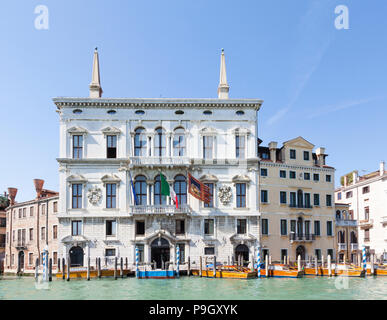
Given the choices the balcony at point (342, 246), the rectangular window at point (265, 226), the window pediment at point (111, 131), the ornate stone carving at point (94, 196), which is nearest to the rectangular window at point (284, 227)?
the rectangular window at point (265, 226)

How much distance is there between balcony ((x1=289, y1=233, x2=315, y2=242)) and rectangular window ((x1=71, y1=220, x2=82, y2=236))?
16.1 meters

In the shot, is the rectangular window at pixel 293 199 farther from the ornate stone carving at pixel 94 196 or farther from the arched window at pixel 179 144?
the ornate stone carving at pixel 94 196

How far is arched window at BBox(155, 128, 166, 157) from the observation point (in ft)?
115

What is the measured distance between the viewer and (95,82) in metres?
36.2

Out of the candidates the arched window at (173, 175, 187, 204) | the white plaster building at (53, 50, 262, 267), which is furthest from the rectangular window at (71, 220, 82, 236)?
the arched window at (173, 175, 187, 204)

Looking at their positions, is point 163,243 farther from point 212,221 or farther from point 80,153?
point 80,153

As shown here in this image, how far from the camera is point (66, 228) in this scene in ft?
111

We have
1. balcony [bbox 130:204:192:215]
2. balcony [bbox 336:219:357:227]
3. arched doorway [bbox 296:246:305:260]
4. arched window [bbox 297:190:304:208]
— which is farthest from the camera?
balcony [bbox 336:219:357:227]

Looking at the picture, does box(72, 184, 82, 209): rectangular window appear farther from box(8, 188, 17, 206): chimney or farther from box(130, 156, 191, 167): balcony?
box(8, 188, 17, 206): chimney

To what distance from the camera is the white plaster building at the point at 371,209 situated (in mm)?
43156

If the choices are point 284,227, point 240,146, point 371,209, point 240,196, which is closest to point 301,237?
point 284,227

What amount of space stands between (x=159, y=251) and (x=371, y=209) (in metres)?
22.4
